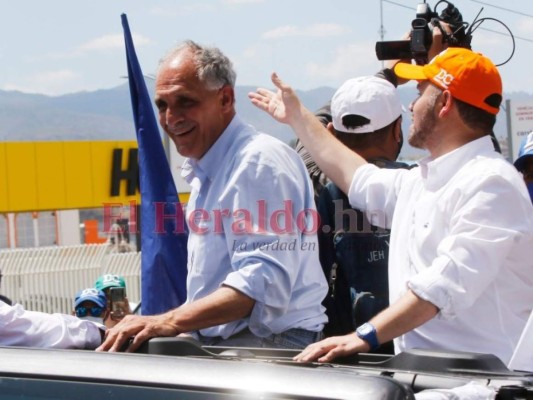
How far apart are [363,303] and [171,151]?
1640 centimetres

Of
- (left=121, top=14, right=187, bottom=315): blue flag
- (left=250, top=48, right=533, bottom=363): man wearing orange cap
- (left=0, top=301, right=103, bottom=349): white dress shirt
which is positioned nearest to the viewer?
(left=250, top=48, right=533, bottom=363): man wearing orange cap

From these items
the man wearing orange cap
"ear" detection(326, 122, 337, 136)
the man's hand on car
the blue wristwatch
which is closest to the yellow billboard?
"ear" detection(326, 122, 337, 136)

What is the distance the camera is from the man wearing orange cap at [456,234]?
9.91 ft

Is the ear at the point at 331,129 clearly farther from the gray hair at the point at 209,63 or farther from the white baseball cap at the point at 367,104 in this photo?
the gray hair at the point at 209,63

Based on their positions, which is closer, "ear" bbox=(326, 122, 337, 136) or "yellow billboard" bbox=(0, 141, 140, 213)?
"ear" bbox=(326, 122, 337, 136)

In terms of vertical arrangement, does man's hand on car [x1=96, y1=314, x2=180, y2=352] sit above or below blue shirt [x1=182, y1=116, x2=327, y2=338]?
below

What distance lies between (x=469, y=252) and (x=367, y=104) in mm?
1506

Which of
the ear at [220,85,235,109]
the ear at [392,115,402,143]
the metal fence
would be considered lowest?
the metal fence

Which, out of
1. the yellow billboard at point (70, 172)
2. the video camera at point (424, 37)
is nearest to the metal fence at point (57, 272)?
the yellow billboard at point (70, 172)

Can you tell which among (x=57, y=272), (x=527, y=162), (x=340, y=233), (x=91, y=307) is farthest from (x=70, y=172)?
(x=340, y=233)

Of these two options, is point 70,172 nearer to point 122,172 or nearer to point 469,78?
point 122,172

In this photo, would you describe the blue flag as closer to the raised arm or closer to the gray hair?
the raised arm

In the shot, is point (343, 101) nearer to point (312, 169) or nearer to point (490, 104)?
point (312, 169)

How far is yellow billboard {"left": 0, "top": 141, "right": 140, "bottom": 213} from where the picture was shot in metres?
31.1
